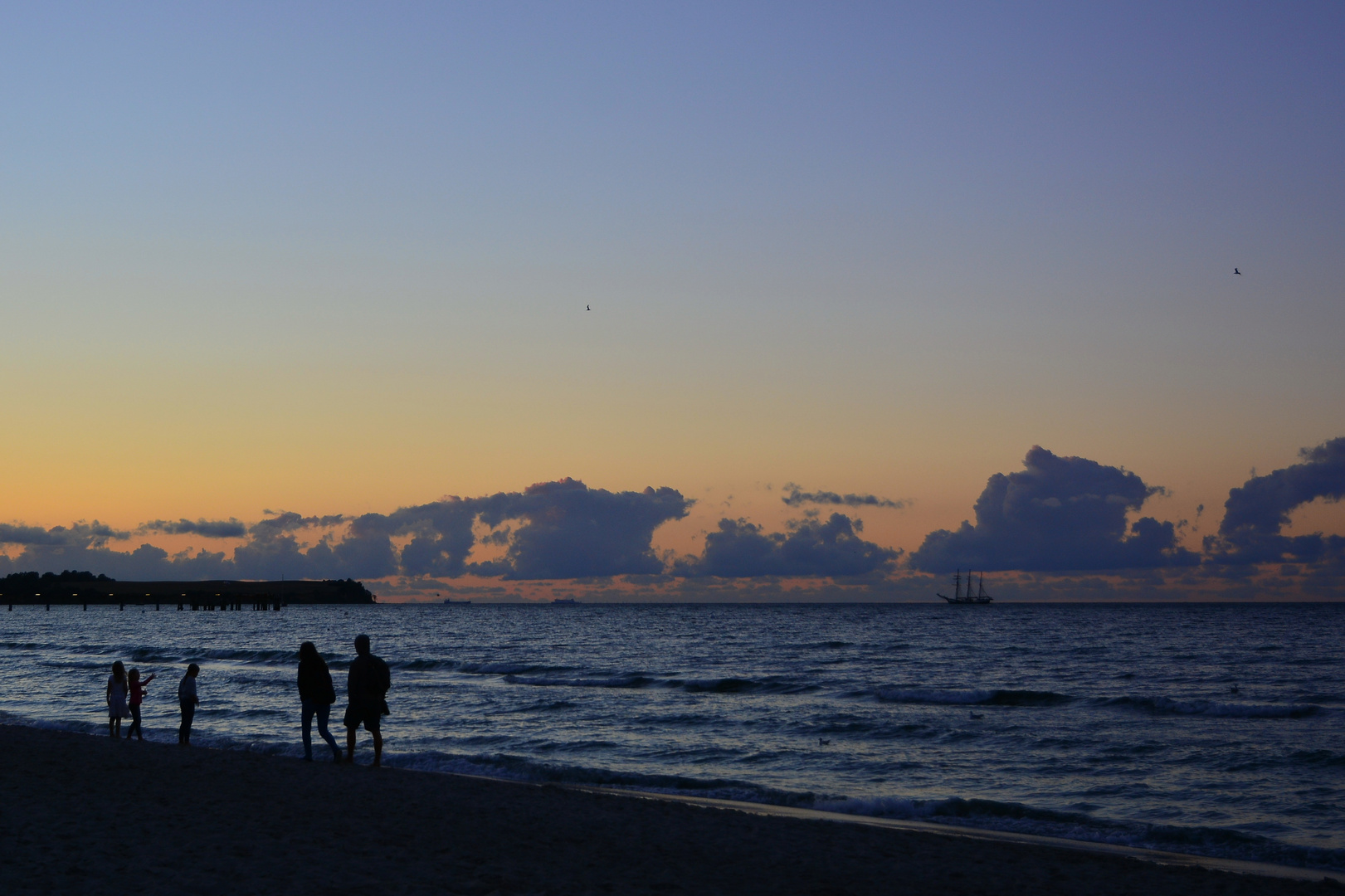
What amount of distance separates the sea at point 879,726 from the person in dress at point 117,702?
2.17 meters

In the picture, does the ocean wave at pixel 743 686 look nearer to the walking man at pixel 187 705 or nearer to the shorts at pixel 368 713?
the walking man at pixel 187 705

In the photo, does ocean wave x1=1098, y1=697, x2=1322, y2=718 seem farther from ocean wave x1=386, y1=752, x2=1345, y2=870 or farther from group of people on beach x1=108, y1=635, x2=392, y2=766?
group of people on beach x1=108, y1=635, x2=392, y2=766

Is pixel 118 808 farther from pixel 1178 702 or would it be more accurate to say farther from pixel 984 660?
pixel 984 660

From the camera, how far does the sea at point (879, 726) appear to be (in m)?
18.2

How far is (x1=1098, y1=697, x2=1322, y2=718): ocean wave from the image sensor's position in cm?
3198

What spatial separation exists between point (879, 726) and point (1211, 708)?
12.7m

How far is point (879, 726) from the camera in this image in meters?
28.5

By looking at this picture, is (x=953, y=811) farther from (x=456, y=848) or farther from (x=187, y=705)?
(x=187, y=705)

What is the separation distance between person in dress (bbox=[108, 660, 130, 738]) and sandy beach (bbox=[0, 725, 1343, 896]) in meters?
6.74

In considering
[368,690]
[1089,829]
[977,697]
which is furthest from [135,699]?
[977,697]

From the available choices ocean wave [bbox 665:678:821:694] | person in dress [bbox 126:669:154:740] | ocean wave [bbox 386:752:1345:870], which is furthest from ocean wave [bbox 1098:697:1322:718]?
person in dress [bbox 126:669:154:740]

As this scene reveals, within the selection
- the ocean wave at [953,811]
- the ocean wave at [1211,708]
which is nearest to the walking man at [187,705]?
the ocean wave at [953,811]

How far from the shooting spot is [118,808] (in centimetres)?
1358

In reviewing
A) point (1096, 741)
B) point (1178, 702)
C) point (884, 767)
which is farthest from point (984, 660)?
point (884, 767)
